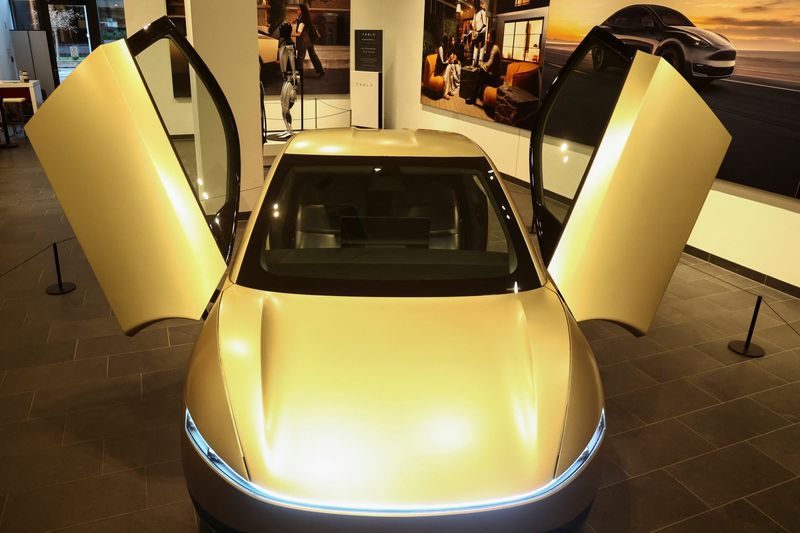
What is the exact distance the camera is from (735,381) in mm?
3494

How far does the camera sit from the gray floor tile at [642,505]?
231cm

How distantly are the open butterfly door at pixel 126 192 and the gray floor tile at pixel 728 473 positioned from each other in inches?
88.8

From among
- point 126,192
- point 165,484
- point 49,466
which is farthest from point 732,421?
point 49,466

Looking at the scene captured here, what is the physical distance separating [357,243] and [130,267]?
970 millimetres

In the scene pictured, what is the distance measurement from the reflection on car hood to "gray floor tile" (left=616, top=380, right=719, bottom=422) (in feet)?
11.9

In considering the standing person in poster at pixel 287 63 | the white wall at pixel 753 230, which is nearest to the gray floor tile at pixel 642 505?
the white wall at pixel 753 230

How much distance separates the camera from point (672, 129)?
8.71 ft

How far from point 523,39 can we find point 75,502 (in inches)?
317

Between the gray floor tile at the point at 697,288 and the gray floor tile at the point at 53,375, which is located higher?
the gray floor tile at the point at 53,375

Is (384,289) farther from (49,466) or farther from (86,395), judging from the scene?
(86,395)

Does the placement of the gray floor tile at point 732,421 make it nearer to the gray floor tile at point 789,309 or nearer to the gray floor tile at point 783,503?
the gray floor tile at point 783,503

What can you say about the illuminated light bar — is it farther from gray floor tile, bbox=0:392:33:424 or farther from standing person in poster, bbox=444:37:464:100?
standing person in poster, bbox=444:37:464:100

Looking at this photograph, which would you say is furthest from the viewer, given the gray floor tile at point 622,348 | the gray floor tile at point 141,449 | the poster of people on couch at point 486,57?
the poster of people on couch at point 486,57

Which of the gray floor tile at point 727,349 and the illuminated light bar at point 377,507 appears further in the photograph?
the gray floor tile at point 727,349
